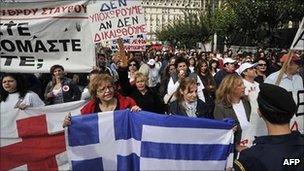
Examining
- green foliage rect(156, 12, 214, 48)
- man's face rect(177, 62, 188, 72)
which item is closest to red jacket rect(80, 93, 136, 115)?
man's face rect(177, 62, 188, 72)

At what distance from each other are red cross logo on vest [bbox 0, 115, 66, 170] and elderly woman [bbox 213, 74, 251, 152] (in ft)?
5.59

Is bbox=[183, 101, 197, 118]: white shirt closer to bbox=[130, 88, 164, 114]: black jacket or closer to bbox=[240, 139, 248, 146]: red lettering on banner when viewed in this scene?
bbox=[240, 139, 248, 146]: red lettering on banner

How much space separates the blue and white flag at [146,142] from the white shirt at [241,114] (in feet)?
1.67

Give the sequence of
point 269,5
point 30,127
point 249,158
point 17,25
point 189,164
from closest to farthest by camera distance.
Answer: point 249,158 → point 189,164 → point 30,127 → point 17,25 → point 269,5

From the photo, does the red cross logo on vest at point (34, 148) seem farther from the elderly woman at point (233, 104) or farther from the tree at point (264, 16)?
the tree at point (264, 16)

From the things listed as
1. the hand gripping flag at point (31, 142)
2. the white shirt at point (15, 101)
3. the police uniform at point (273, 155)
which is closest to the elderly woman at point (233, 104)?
the hand gripping flag at point (31, 142)

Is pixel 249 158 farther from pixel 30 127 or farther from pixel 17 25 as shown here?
pixel 17 25

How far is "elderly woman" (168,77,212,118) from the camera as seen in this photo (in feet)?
18.3

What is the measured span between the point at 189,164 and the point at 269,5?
3101 centimetres

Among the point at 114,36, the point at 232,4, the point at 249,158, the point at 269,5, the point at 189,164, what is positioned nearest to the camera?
the point at 249,158

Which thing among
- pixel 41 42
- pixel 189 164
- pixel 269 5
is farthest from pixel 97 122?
pixel 269 5

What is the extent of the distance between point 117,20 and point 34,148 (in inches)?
110

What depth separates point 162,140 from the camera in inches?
199

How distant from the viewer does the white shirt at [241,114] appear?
547cm
